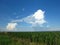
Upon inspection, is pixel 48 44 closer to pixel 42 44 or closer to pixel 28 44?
pixel 42 44

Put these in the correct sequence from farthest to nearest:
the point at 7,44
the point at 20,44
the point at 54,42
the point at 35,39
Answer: the point at 35,39, the point at 54,42, the point at 20,44, the point at 7,44

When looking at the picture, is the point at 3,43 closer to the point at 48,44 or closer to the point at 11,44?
the point at 11,44

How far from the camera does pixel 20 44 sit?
6.77 meters

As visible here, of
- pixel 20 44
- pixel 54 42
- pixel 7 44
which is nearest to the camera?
pixel 7 44

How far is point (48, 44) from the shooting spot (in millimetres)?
7355

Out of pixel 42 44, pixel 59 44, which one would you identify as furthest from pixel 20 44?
pixel 59 44

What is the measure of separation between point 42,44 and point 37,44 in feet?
0.69

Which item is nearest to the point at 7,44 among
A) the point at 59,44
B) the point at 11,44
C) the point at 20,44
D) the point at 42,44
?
the point at 11,44

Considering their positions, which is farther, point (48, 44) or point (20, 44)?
point (48, 44)

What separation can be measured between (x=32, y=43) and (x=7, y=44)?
1.47 meters

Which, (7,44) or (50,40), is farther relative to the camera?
(50,40)

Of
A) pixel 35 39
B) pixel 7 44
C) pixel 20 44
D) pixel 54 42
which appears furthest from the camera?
pixel 35 39

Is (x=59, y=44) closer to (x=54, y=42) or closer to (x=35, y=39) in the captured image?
(x=54, y=42)

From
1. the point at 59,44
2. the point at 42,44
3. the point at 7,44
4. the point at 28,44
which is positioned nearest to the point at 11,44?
the point at 7,44
